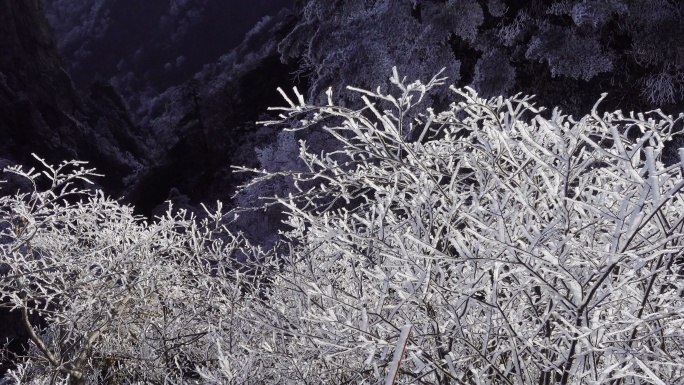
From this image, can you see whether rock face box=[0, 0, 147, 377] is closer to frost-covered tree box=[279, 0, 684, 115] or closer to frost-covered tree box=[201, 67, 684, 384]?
frost-covered tree box=[279, 0, 684, 115]

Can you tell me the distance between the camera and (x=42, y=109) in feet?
97.7

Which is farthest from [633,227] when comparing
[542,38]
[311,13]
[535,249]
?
[311,13]

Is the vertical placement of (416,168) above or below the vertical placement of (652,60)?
above

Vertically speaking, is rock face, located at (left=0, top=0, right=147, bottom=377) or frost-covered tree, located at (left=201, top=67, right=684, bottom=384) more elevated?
frost-covered tree, located at (left=201, top=67, right=684, bottom=384)

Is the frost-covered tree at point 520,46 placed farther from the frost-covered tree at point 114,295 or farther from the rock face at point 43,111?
the rock face at point 43,111

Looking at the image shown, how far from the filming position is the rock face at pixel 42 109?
1059 inches

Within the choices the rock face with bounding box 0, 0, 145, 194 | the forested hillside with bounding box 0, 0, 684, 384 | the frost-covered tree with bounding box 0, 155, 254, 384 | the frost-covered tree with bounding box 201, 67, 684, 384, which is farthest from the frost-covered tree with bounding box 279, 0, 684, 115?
the rock face with bounding box 0, 0, 145, 194

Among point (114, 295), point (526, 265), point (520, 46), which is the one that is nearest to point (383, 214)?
point (526, 265)

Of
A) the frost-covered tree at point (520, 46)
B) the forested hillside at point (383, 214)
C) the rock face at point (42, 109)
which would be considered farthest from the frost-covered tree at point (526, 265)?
the rock face at point (42, 109)

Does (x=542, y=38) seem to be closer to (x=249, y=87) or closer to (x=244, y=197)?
(x=244, y=197)

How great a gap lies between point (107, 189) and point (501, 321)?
28357 millimetres

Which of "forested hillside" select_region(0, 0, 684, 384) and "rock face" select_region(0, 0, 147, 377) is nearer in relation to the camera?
"forested hillside" select_region(0, 0, 684, 384)

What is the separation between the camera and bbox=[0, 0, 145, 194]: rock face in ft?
88.3

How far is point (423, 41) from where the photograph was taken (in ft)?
31.7
